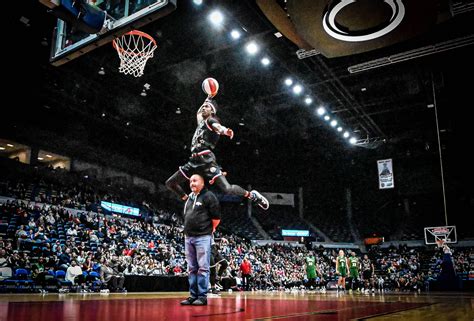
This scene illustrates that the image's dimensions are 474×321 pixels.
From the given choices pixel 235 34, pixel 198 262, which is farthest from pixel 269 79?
pixel 198 262

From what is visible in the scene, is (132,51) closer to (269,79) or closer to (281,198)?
(269,79)

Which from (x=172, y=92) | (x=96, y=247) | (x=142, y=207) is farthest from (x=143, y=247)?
(x=142, y=207)

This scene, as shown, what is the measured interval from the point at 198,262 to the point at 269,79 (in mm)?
13328

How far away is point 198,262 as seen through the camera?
452cm

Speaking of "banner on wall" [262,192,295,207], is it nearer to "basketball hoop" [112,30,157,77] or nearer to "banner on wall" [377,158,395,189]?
"banner on wall" [377,158,395,189]

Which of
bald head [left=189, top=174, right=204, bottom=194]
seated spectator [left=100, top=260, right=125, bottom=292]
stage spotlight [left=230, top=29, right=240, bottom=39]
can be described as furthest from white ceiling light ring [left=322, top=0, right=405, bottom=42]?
seated spectator [left=100, top=260, right=125, bottom=292]

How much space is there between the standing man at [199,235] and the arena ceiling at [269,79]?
6239 mm

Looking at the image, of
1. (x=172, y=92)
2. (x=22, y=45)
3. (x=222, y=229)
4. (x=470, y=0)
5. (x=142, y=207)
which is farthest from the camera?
(x=222, y=229)

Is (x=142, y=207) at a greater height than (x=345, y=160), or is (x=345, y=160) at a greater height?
(x=345, y=160)

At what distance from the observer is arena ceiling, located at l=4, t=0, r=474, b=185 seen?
430 inches

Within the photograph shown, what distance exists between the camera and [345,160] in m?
30.5

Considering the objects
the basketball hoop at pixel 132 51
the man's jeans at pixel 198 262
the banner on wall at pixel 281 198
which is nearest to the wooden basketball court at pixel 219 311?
the man's jeans at pixel 198 262

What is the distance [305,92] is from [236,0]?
665 centimetres

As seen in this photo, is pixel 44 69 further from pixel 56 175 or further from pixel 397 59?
pixel 397 59
